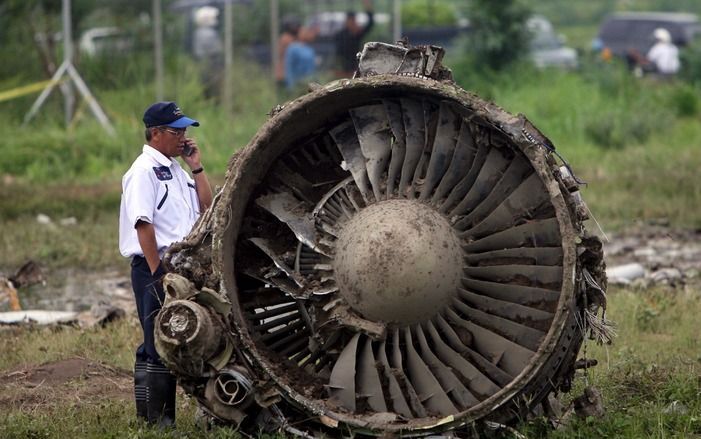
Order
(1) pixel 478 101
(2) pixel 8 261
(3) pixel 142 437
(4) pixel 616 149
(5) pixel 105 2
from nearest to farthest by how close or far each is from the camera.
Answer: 1. (1) pixel 478 101
2. (3) pixel 142 437
3. (2) pixel 8 261
4. (4) pixel 616 149
5. (5) pixel 105 2

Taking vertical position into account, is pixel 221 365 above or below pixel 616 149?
above

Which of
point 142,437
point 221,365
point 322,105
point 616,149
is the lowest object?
point 616,149

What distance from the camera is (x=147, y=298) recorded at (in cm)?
689

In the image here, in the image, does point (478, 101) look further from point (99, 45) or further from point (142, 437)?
point (99, 45)

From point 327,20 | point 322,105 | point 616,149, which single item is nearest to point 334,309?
point 322,105

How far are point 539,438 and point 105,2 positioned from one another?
1689cm

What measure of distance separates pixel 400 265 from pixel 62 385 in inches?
114

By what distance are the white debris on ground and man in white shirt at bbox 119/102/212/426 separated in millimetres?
5352

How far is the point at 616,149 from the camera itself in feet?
61.8

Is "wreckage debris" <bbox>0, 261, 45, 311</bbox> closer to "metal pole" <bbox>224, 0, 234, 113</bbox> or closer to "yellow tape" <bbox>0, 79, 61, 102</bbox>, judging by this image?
"yellow tape" <bbox>0, 79, 61, 102</bbox>

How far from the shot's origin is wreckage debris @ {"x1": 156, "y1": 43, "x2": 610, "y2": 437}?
5.96 meters

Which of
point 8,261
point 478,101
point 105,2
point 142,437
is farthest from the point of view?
point 105,2

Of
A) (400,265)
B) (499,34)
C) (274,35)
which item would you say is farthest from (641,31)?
(400,265)

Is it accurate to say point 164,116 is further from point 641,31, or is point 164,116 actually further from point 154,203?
point 641,31
